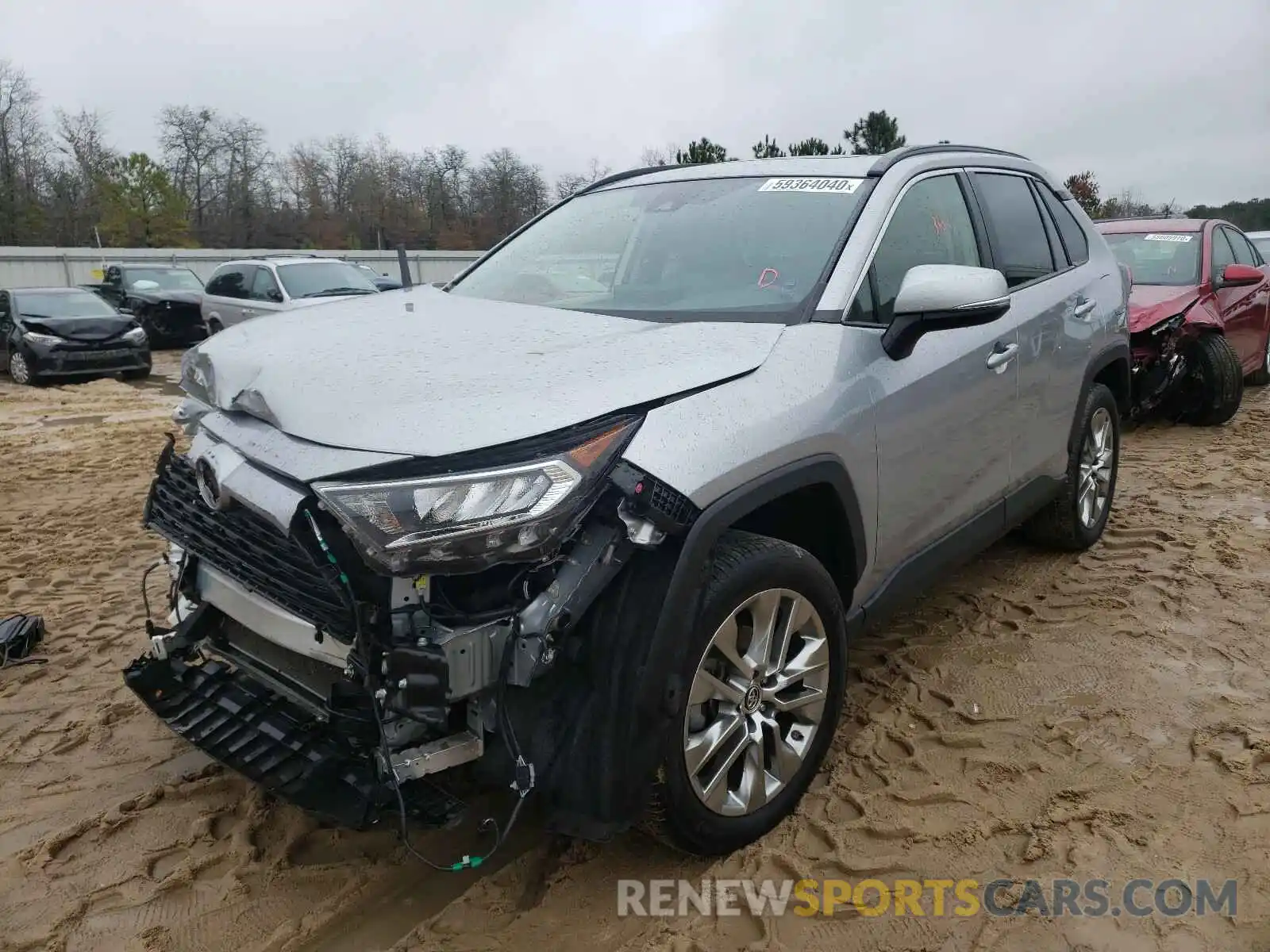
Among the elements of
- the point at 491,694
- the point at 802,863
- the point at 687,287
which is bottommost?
the point at 802,863

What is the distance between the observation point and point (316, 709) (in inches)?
90.8

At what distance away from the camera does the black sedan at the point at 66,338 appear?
40.4ft

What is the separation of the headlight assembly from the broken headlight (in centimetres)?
1260

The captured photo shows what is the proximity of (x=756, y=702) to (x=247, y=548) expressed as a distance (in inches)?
52.7

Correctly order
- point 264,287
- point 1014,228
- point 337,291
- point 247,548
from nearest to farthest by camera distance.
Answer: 1. point 247,548
2. point 1014,228
3. point 264,287
4. point 337,291

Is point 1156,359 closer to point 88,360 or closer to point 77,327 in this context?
point 88,360

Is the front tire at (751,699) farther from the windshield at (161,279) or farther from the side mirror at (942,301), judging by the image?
the windshield at (161,279)

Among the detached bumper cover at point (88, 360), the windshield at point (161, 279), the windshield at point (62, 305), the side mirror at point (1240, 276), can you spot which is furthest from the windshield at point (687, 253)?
the windshield at point (161, 279)

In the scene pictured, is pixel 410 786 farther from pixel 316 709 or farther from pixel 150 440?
pixel 150 440

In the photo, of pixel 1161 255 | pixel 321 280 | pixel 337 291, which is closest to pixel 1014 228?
pixel 1161 255

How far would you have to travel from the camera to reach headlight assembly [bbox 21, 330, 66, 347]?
12258 millimetres

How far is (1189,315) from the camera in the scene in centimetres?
730

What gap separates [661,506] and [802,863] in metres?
1.11

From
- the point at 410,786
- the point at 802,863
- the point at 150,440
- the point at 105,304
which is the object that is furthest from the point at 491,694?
the point at 105,304
